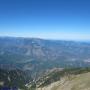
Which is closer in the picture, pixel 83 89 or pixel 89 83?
pixel 83 89

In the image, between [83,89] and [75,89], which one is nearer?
[83,89]
